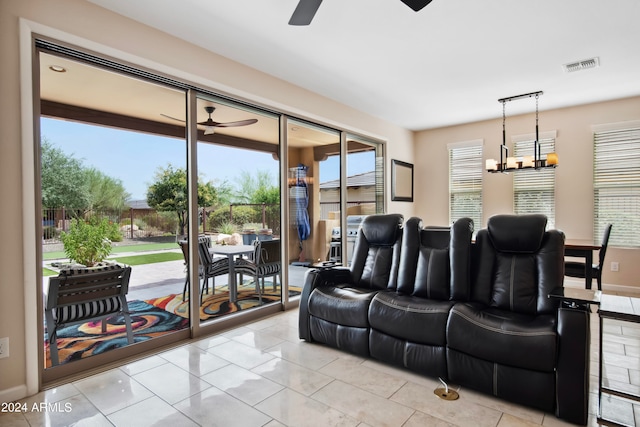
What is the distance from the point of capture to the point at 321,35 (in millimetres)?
3131

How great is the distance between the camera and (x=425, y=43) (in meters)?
3.31

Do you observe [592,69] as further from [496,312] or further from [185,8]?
[185,8]

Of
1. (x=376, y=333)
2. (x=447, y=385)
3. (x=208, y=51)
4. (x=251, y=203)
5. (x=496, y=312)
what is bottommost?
(x=447, y=385)

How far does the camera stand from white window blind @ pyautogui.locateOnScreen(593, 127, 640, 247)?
493 cm

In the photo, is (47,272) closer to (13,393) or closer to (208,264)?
(13,393)

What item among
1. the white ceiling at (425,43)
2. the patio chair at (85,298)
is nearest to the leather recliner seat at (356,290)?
the patio chair at (85,298)

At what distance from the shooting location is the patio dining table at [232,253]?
3934 mm

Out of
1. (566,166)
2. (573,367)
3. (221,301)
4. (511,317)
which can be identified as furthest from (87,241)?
(566,166)

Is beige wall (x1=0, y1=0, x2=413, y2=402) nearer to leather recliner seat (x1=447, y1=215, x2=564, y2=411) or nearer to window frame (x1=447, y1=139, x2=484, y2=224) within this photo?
leather recliner seat (x1=447, y1=215, x2=564, y2=411)

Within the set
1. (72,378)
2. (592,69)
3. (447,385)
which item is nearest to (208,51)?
(72,378)

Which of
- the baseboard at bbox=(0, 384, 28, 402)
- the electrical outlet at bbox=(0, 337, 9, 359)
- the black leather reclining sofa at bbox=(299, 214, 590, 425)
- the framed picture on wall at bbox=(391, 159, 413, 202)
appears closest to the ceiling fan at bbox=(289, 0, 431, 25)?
the black leather reclining sofa at bbox=(299, 214, 590, 425)

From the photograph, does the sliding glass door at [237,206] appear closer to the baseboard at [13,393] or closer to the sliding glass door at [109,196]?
the sliding glass door at [109,196]

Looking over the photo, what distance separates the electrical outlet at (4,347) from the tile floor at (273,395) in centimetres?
33

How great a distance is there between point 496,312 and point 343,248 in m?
3.05
